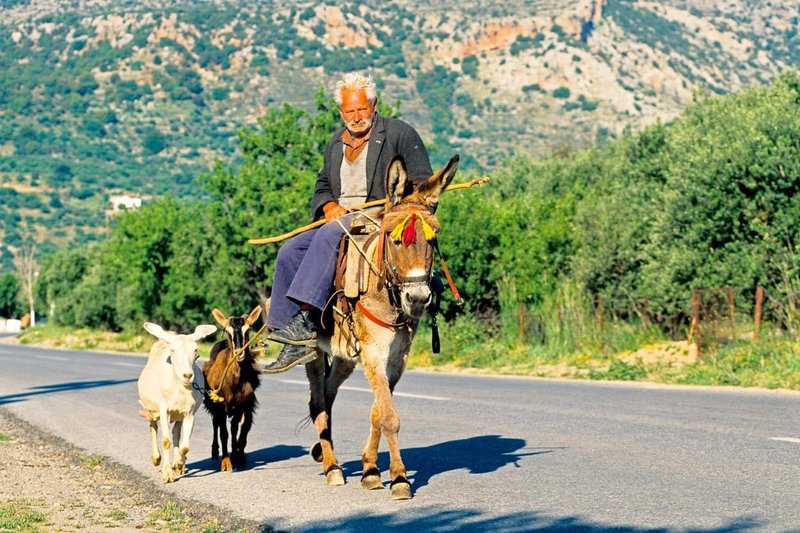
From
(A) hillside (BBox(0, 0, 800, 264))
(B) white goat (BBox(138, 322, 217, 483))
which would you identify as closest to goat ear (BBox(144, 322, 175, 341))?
(B) white goat (BBox(138, 322, 217, 483))

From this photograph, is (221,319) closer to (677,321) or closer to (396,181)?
(396,181)

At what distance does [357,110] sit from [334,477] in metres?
2.73

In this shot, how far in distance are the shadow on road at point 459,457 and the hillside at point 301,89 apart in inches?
5105

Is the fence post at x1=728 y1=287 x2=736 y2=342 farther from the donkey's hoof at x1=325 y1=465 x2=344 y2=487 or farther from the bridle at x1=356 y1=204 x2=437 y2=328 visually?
the bridle at x1=356 y1=204 x2=437 y2=328

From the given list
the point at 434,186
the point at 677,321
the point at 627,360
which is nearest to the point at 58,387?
the point at 627,360

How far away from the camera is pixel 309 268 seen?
31.1 feet

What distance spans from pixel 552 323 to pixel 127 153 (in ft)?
450

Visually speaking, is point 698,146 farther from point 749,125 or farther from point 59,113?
point 59,113

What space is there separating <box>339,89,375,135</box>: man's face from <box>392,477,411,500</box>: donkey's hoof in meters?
2.66

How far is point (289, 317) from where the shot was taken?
9820 millimetres

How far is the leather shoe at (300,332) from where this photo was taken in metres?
9.51

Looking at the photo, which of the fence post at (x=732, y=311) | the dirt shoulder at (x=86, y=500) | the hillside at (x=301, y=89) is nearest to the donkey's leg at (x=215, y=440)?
the dirt shoulder at (x=86, y=500)

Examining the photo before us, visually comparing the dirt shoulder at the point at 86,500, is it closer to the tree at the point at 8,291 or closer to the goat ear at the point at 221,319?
the goat ear at the point at 221,319

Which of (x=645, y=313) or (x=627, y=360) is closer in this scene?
(x=627, y=360)
